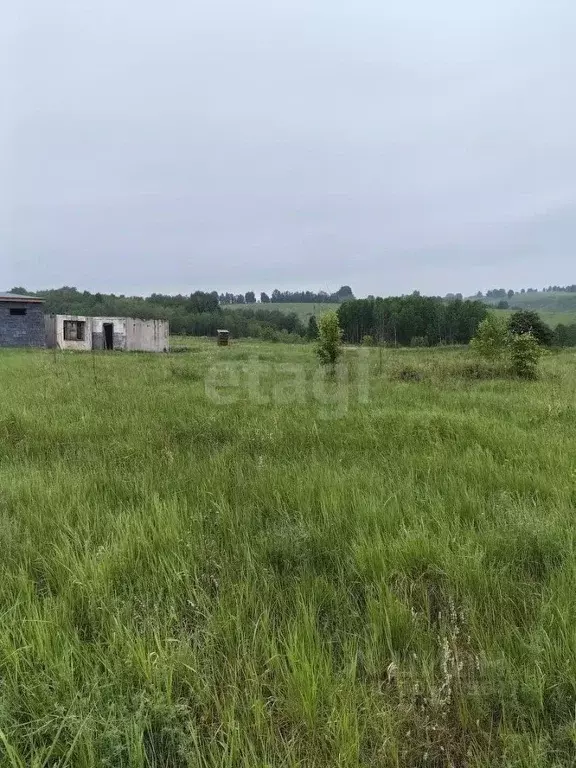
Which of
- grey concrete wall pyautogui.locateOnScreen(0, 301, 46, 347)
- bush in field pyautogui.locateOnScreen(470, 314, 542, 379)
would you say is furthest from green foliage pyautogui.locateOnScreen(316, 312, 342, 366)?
grey concrete wall pyautogui.locateOnScreen(0, 301, 46, 347)

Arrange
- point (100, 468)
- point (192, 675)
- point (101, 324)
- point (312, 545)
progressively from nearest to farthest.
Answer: point (192, 675)
point (312, 545)
point (100, 468)
point (101, 324)

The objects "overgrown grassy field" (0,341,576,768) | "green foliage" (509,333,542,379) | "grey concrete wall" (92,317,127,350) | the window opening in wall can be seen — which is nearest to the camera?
"overgrown grassy field" (0,341,576,768)

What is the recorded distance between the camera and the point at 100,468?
4180 millimetres

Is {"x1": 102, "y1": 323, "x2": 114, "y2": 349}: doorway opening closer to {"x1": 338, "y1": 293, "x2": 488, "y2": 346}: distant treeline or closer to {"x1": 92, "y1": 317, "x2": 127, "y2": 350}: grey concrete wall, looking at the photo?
{"x1": 92, "y1": 317, "x2": 127, "y2": 350}: grey concrete wall

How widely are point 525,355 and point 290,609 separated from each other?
12.7m

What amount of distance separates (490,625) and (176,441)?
415cm

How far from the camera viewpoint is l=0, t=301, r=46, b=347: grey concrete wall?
28.4m

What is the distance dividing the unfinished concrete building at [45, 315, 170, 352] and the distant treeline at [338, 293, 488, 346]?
36880 mm

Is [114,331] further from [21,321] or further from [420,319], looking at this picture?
[420,319]

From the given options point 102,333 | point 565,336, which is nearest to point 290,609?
point 102,333

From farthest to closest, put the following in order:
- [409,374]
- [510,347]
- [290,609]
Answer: [510,347], [409,374], [290,609]

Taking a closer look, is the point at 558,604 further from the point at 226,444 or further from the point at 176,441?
the point at 176,441

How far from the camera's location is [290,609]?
6.64ft

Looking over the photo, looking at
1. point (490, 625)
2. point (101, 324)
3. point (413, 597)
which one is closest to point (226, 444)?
point (413, 597)
